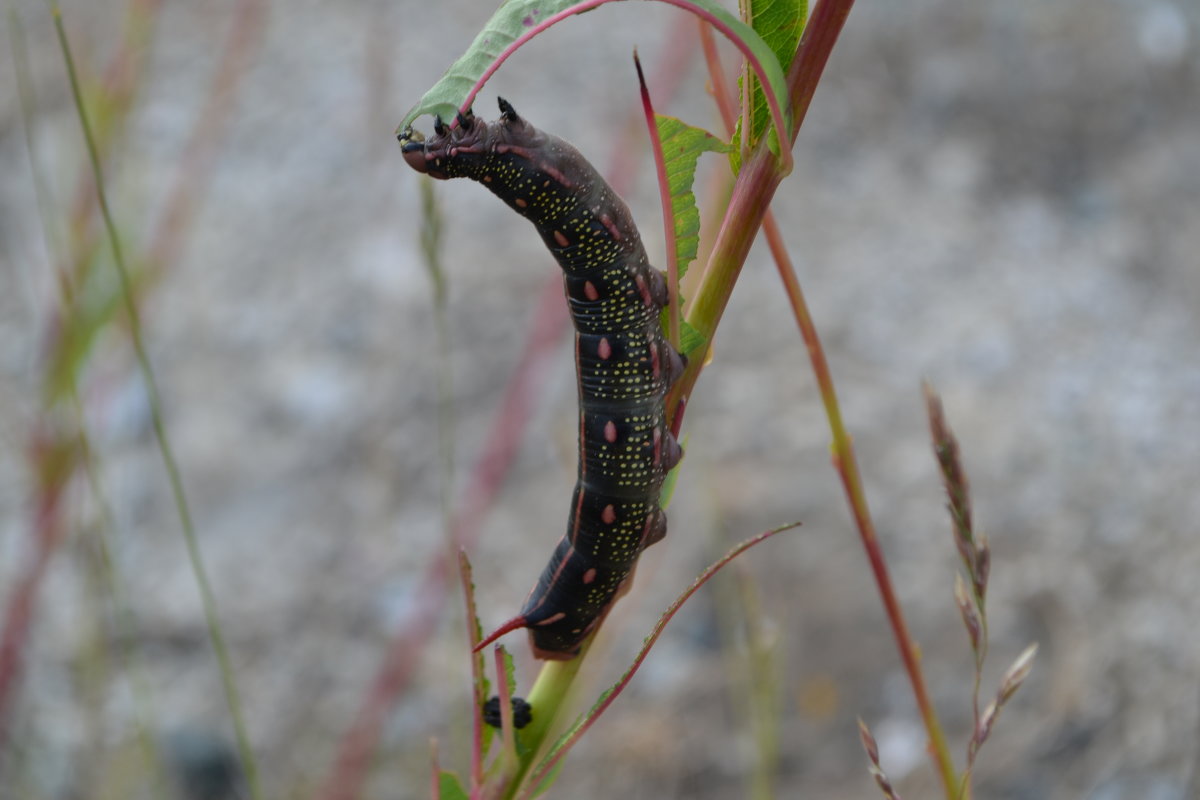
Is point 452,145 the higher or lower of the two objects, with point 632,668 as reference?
higher

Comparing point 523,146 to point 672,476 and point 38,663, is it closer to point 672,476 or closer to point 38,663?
point 672,476

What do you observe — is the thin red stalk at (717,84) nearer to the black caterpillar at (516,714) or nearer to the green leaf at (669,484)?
the green leaf at (669,484)

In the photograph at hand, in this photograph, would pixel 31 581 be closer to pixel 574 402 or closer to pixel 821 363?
pixel 821 363

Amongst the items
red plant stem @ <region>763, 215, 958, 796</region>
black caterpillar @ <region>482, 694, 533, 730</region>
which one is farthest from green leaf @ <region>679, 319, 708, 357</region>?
black caterpillar @ <region>482, 694, 533, 730</region>

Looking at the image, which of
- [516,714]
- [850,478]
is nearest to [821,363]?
[850,478]

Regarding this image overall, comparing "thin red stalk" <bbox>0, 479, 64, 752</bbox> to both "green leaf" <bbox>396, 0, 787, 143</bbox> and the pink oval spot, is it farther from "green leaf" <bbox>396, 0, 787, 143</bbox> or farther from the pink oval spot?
"green leaf" <bbox>396, 0, 787, 143</bbox>

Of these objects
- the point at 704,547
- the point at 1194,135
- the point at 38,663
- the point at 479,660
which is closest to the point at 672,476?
the point at 479,660
